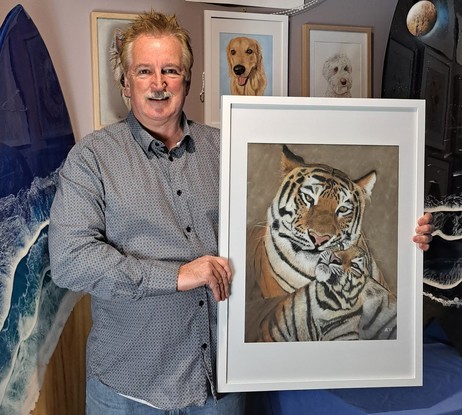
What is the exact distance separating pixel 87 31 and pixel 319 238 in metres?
0.95

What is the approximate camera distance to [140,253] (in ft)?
4.11

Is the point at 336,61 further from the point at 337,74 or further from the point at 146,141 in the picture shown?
the point at 146,141

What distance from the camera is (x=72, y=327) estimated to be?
1666 mm

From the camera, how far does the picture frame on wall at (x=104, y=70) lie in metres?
A: 1.68

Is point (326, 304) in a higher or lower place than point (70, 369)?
higher

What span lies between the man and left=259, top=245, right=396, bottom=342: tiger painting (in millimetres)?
145

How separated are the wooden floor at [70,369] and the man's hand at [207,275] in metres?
0.57

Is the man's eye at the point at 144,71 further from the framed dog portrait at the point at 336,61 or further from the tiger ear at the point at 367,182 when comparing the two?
the framed dog portrait at the point at 336,61

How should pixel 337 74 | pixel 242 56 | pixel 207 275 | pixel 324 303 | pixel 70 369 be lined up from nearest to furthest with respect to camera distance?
pixel 207 275 < pixel 324 303 < pixel 70 369 < pixel 242 56 < pixel 337 74

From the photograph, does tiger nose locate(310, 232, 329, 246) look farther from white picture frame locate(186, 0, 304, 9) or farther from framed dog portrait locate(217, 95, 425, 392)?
white picture frame locate(186, 0, 304, 9)

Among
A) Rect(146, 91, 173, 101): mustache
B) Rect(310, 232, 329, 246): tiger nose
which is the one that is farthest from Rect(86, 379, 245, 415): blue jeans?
Rect(146, 91, 173, 101): mustache

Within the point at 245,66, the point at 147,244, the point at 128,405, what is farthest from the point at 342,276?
the point at 245,66

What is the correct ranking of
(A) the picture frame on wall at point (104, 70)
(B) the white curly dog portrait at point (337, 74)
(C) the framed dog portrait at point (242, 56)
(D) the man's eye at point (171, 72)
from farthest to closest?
(B) the white curly dog portrait at point (337, 74), (C) the framed dog portrait at point (242, 56), (A) the picture frame on wall at point (104, 70), (D) the man's eye at point (171, 72)

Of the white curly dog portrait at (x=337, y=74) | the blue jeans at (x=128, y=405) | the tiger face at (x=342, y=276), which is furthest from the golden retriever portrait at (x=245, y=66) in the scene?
the blue jeans at (x=128, y=405)
